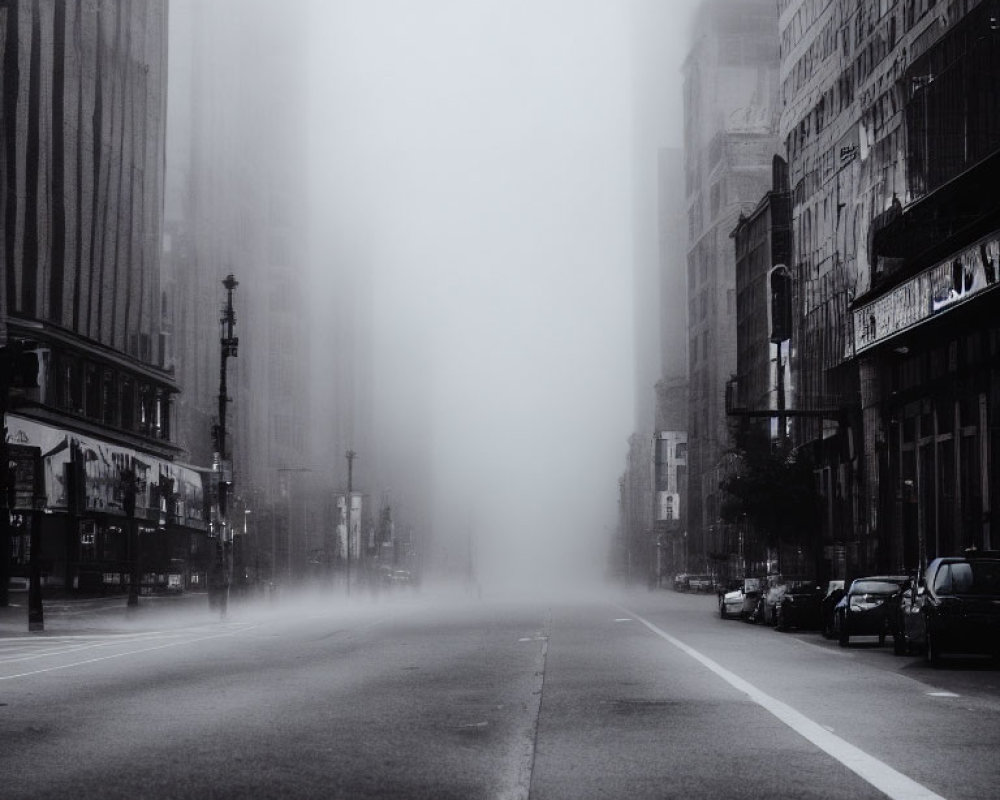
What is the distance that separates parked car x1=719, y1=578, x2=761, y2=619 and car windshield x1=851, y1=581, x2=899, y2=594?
1666 cm

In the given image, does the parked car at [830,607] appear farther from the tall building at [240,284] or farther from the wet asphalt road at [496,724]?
the tall building at [240,284]

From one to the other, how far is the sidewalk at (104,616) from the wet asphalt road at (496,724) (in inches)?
652

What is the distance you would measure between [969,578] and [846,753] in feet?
52.2

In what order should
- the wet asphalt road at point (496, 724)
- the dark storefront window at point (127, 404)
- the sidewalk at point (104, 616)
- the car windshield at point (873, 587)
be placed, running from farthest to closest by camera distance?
the dark storefront window at point (127, 404) < the sidewalk at point (104, 616) < the car windshield at point (873, 587) < the wet asphalt road at point (496, 724)

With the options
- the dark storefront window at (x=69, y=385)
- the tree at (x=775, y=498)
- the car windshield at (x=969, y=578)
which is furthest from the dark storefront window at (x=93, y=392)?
the car windshield at (x=969, y=578)

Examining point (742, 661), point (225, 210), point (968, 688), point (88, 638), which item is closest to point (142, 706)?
point (968, 688)

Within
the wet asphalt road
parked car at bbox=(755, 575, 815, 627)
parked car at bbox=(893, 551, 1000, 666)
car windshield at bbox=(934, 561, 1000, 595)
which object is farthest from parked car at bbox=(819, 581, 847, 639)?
car windshield at bbox=(934, 561, 1000, 595)

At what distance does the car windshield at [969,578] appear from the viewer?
27.9 meters

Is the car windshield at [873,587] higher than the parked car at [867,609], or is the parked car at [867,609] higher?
the car windshield at [873,587]

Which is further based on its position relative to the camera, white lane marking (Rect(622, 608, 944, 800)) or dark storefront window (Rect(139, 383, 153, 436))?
dark storefront window (Rect(139, 383, 153, 436))

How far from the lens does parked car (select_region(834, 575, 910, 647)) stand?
1410 inches

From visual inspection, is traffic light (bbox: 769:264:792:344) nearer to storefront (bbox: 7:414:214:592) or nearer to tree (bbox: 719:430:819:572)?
tree (bbox: 719:430:819:572)

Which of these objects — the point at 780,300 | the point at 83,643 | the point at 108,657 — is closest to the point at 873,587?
the point at 108,657

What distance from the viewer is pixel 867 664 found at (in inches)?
1105
